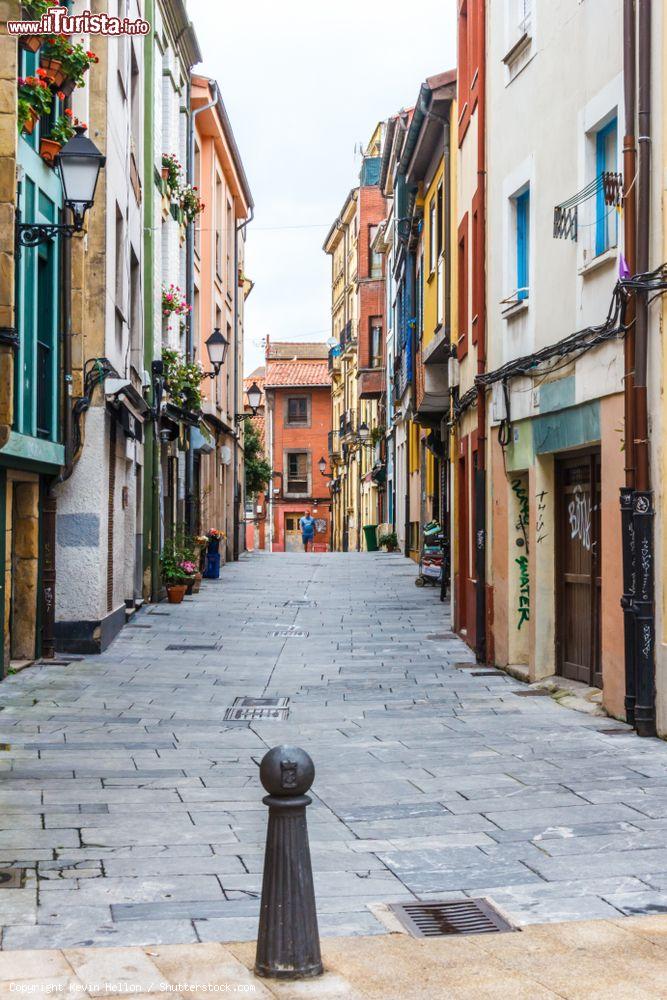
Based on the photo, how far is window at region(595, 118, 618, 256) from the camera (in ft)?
36.0

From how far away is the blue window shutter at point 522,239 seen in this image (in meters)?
14.1

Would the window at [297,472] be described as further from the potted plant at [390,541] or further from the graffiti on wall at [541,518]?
the graffiti on wall at [541,518]

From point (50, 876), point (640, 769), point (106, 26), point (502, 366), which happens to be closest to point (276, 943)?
point (50, 876)

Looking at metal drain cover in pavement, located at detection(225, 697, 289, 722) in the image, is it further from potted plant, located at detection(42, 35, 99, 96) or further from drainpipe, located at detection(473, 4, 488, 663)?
potted plant, located at detection(42, 35, 99, 96)

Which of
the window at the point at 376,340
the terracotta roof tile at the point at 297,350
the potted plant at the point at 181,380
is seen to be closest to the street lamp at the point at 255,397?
the potted plant at the point at 181,380

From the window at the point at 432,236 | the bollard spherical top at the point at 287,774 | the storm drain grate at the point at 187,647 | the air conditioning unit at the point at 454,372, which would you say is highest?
the window at the point at 432,236

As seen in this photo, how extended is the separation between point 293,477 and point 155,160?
5359 centimetres

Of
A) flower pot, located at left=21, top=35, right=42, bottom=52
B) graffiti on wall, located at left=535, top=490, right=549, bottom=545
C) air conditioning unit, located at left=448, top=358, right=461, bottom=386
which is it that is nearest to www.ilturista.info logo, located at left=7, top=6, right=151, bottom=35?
flower pot, located at left=21, top=35, right=42, bottom=52

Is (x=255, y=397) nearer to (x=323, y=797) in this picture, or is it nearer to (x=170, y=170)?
(x=170, y=170)

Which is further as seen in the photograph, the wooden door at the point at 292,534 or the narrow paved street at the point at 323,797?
the wooden door at the point at 292,534

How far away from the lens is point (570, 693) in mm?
11742

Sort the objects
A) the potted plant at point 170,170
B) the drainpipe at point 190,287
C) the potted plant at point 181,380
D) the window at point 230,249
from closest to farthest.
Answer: the potted plant at point 181,380
the potted plant at point 170,170
the drainpipe at point 190,287
the window at point 230,249

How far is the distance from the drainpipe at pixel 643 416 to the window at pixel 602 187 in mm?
1056

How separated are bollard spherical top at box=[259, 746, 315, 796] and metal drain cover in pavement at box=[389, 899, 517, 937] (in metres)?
1.13
